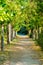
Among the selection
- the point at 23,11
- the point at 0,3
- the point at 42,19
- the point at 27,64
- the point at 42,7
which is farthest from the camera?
the point at 23,11

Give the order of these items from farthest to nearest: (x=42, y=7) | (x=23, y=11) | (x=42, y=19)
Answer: (x=23, y=11) < (x=42, y=19) < (x=42, y=7)

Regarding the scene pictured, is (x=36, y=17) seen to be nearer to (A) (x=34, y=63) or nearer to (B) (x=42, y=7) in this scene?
(B) (x=42, y=7)

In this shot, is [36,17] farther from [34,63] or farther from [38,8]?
[34,63]

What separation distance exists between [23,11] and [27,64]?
15958 millimetres

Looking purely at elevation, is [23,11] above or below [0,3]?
below

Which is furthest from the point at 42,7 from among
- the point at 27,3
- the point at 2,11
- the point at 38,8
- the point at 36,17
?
the point at 2,11

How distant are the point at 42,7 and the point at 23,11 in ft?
24.1

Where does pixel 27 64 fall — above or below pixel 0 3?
below

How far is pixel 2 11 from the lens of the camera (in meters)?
8.48

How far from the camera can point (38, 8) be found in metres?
23.3

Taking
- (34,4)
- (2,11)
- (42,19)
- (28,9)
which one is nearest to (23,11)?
(28,9)

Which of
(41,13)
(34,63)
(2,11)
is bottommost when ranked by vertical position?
(34,63)

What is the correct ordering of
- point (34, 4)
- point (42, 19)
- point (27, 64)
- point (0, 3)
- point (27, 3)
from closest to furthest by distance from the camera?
1. point (0, 3)
2. point (27, 64)
3. point (42, 19)
4. point (34, 4)
5. point (27, 3)

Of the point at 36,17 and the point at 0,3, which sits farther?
the point at 36,17
